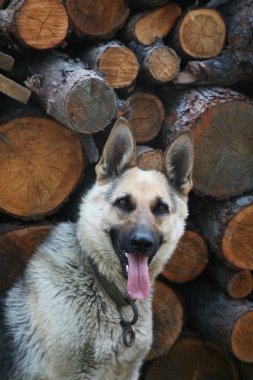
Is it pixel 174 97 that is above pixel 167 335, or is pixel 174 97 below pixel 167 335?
above

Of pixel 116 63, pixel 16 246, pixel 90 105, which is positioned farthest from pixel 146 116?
pixel 16 246

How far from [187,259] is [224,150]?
3.25 feet

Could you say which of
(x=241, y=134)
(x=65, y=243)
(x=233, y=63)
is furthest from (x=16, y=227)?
(x=233, y=63)

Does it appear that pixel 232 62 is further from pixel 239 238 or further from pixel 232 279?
pixel 232 279

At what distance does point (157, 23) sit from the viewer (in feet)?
13.8

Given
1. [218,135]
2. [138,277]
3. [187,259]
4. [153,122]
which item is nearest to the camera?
[138,277]

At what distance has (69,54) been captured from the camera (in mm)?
4176

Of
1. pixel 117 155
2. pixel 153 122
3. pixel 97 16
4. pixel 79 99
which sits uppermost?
pixel 97 16

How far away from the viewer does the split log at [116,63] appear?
381 centimetres

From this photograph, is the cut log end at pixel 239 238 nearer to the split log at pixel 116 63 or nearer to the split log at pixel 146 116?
the split log at pixel 146 116

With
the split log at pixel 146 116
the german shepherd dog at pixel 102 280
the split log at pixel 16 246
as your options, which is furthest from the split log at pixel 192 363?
the split log at pixel 146 116

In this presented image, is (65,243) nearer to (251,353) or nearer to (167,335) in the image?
(167,335)

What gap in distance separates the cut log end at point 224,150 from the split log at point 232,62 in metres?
0.39

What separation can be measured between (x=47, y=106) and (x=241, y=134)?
1.52m
